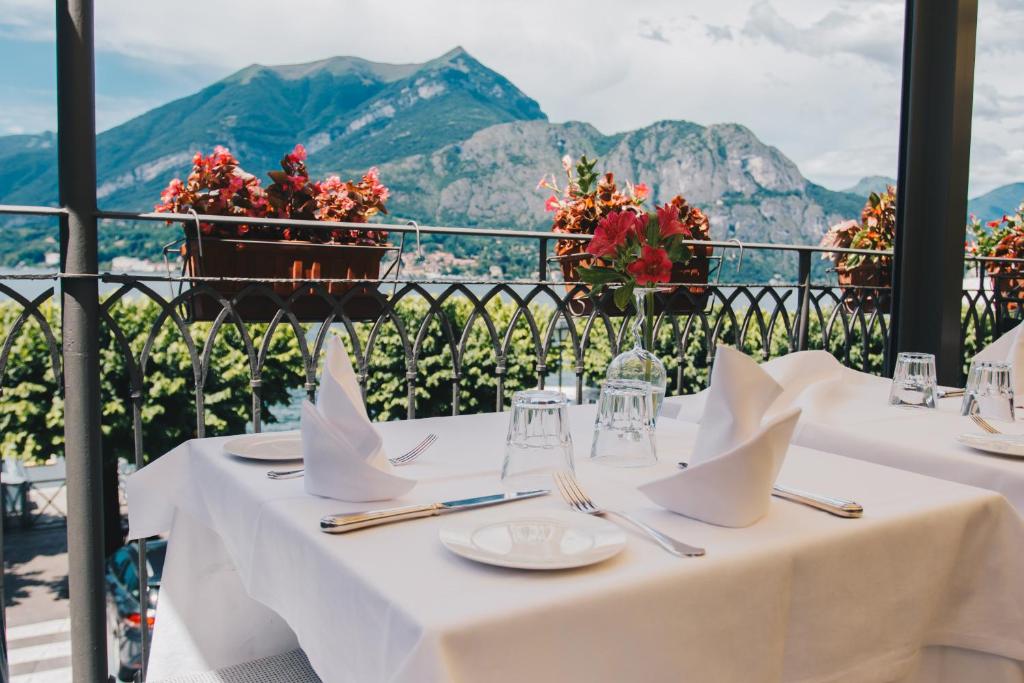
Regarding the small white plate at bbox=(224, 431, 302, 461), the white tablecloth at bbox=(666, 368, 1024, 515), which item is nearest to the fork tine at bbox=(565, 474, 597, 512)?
the small white plate at bbox=(224, 431, 302, 461)

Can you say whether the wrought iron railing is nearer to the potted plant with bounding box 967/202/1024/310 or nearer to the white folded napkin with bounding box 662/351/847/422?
the potted plant with bounding box 967/202/1024/310

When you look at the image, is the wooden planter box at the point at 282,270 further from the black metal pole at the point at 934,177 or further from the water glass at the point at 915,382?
the black metal pole at the point at 934,177

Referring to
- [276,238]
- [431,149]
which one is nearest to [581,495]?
[276,238]

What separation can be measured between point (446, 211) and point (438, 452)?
77.4 ft

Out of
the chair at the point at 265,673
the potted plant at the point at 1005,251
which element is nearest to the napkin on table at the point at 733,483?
the chair at the point at 265,673

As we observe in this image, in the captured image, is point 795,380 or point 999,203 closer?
point 795,380

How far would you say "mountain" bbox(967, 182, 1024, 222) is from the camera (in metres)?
3.62

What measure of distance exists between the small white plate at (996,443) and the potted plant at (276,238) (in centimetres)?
141

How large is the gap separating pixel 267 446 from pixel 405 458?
0.23 m

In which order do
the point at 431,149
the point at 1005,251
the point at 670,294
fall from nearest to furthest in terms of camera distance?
the point at 670,294 → the point at 1005,251 → the point at 431,149

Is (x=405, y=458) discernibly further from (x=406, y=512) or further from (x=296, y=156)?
(x=296, y=156)

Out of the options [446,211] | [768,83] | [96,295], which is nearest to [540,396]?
[96,295]

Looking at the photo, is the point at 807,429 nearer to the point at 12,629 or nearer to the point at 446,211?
the point at 12,629

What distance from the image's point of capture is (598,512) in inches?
35.0
